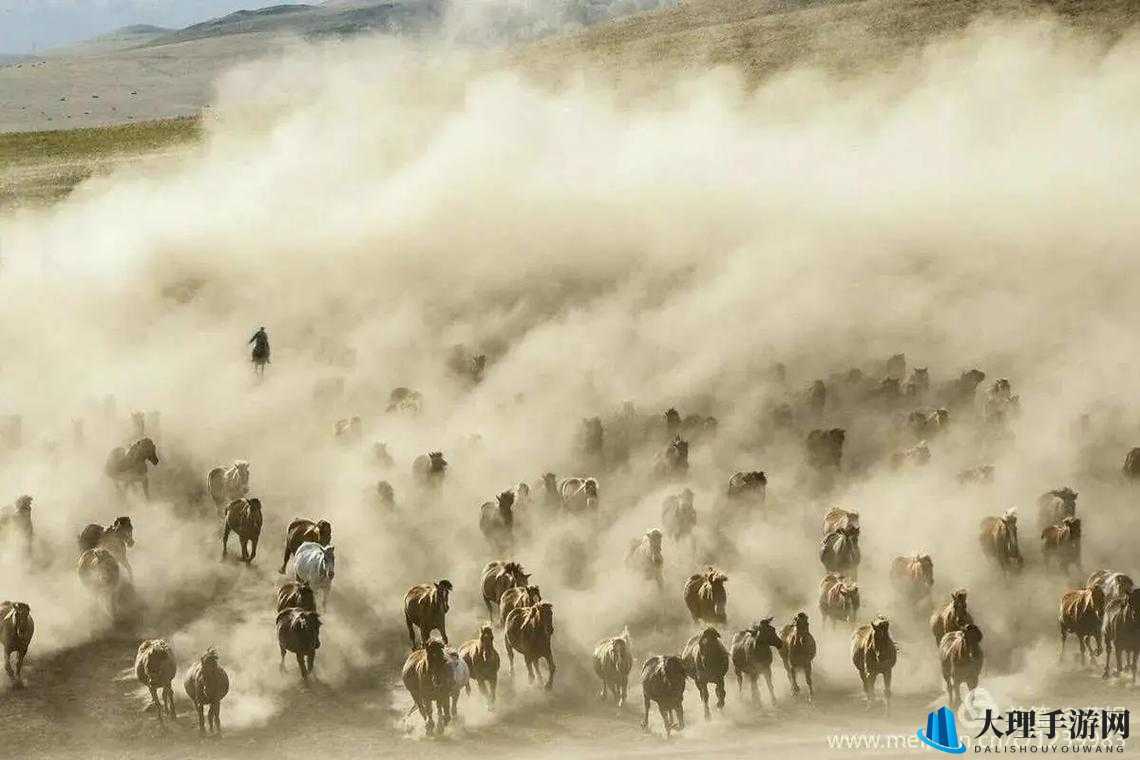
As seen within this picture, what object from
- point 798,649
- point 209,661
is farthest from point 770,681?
point 209,661

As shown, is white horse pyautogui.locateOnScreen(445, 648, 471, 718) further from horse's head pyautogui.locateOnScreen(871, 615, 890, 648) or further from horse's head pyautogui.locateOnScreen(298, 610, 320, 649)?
horse's head pyautogui.locateOnScreen(871, 615, 890, 648)

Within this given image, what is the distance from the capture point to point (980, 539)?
876 inches

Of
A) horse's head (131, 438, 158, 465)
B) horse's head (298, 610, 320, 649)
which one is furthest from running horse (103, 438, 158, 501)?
horse's head (298, 610, 320, 649)

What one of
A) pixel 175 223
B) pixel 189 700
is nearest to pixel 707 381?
→ pixel 189 700

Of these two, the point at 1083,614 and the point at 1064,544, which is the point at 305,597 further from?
the point at 1064,544

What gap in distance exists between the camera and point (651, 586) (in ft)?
72.6

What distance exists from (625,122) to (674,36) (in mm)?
16869

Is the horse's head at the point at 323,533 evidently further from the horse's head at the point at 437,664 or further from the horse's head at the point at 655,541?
the horse's head at the point at 655,541

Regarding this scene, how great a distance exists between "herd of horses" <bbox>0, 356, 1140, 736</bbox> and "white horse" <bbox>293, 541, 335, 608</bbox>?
0.04 meters

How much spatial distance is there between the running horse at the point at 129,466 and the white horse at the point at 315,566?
21.8 feet

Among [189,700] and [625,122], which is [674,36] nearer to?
[625,122]

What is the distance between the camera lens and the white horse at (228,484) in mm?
25797

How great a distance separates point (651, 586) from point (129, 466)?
41.5ft

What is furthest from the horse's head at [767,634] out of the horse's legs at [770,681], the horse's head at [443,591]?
the horse's head at [443,591]
